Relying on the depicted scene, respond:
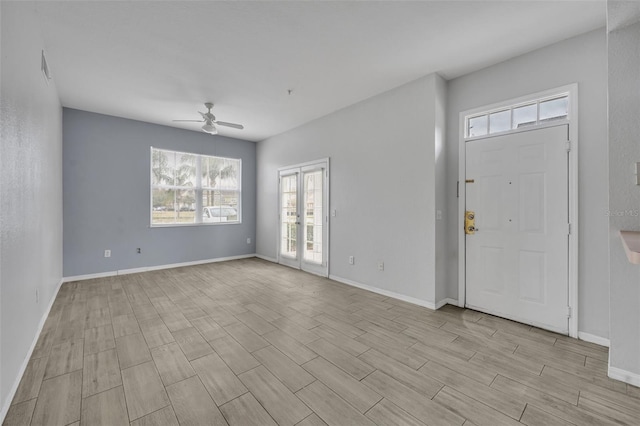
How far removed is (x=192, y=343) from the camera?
247 centimetres

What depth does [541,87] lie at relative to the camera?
2777 mm

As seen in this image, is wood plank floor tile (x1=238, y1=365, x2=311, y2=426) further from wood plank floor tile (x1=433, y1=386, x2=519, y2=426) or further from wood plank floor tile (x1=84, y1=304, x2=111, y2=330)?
wood plank floor tile (x1=84, y1=304, x2=111, y2=330)

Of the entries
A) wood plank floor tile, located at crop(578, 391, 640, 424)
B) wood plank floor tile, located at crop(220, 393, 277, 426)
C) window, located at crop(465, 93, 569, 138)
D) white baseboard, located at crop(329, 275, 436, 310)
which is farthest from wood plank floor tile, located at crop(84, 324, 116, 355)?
window, located at crop(465, 93, 569, 138)

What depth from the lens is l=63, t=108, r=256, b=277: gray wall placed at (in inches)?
178

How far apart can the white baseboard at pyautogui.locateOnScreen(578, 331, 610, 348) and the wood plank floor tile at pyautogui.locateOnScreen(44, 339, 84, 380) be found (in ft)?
14.2

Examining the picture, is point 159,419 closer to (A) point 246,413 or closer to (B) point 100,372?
(A) point 246,413

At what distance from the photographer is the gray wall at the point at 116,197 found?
178 inches

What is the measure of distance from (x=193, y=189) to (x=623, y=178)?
625 centimetres

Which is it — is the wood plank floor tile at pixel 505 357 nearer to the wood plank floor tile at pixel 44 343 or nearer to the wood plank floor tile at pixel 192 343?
the wood plank floor tile at pixel 192 343

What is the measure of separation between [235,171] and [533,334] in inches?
237

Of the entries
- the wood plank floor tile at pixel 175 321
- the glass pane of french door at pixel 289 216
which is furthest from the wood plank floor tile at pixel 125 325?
the glass pane of french door at pixel 289 216

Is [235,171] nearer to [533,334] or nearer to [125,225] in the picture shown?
[125,225]

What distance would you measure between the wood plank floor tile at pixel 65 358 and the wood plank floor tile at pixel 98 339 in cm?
5

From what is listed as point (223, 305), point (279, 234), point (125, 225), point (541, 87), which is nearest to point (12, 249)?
point (223, 305)
